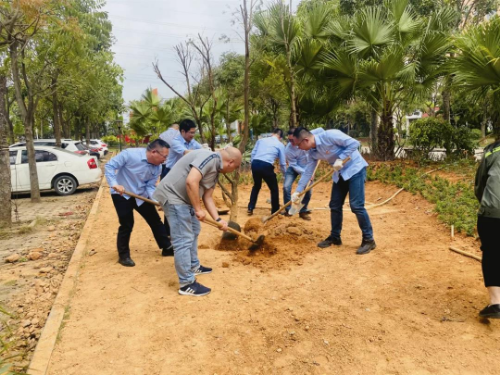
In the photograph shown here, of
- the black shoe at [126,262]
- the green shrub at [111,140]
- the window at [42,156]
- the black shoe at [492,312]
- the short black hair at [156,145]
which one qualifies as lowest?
the black shoe at [126,262]

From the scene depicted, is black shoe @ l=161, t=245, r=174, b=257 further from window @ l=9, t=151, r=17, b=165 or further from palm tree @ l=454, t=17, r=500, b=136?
window @ l=9, t=151, r=17, b=165

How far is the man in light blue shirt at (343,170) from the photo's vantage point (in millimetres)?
4910

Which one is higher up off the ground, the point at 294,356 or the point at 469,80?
the point at 469,80

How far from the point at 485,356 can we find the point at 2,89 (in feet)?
29.9

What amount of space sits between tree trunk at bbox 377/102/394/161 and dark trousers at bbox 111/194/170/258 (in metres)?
7.20

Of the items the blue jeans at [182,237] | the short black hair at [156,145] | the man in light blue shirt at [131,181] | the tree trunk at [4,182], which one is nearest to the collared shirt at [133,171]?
the man in light blue shirt at [131,181]

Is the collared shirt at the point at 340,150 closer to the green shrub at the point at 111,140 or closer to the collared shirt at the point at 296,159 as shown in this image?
the collared shirt at the point at 296,159

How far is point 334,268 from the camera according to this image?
4.50 m

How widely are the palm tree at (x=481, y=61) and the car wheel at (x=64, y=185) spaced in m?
10.0

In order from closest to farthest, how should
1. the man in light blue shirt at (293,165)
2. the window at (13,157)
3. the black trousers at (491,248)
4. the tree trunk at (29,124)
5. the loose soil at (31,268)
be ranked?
the black trousers at (491,248)
the loose soil at (31,268)
the man in light blue shirt at (293,165)
the tree trunk at (29,124)
the window at (13,157)

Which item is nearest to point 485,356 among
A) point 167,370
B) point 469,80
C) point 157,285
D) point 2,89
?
point 167,370

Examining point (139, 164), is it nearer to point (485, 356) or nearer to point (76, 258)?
point (76, 258)

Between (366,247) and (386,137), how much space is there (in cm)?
603

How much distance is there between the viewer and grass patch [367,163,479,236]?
5.70 meters
